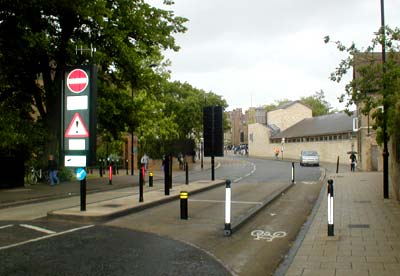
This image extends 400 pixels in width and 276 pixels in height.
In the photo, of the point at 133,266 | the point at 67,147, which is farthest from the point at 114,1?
the point at 133,266

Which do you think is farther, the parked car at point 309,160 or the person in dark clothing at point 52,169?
the parked car at point 309,160

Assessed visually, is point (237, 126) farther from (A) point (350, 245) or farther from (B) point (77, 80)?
(A) point (350, 245)

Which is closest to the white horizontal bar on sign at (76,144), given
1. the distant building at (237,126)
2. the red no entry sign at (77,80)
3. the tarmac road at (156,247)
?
the red no entry sign at (77,80)

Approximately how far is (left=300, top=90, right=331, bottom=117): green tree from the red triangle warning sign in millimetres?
110255

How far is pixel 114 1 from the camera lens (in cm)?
2509

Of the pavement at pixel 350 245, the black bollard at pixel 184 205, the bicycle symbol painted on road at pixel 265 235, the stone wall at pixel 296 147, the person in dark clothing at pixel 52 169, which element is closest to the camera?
the pavement at pixel 350 245

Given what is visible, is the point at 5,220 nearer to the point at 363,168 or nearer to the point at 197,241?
the point at 197,241

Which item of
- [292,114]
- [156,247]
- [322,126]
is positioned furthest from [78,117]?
[292,114]

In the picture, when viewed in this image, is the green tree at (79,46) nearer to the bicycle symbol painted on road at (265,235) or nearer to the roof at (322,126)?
the bicycle symbol painted on road at (265,235)

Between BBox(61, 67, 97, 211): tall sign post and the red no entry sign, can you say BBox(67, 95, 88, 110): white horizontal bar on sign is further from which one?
the red no entry sign

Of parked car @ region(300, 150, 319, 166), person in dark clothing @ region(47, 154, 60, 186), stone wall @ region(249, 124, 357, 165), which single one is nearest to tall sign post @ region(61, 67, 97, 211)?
person in dark clothing @ region(47, 154, 60, 186)

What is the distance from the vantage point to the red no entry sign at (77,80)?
1309cm

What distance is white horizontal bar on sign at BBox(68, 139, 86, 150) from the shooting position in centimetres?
1305

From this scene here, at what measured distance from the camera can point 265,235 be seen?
34.5ft
